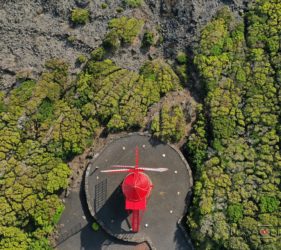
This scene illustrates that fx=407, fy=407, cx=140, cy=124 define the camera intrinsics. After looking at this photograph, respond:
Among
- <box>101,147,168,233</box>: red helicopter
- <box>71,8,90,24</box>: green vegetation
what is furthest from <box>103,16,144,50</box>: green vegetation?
<box>101,147,168,233</box>: red helicopter

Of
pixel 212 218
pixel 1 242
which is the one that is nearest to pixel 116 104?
pixel 212 218

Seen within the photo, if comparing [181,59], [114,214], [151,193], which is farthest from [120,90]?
[114,214]

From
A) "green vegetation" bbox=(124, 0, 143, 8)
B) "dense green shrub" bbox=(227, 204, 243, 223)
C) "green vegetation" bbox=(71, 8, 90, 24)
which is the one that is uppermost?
"green vegetation" bbox=(124, 0, 143, 8)

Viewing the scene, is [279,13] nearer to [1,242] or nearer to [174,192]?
[174,192]

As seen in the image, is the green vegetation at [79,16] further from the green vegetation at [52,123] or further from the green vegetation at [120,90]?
the green vegetation at [120,90]

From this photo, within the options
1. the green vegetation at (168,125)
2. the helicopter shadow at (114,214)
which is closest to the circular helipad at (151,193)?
the helicopter shadow at (114,214)

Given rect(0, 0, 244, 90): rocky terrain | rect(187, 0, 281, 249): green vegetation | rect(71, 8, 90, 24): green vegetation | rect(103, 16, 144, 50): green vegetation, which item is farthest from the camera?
rect(71, 8, 90, 24): green vegetation

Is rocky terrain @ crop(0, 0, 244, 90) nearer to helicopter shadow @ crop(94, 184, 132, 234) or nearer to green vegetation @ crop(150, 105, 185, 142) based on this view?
green vegetation @ crop(150, 105, 185, 142)
